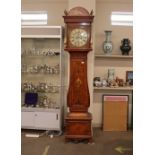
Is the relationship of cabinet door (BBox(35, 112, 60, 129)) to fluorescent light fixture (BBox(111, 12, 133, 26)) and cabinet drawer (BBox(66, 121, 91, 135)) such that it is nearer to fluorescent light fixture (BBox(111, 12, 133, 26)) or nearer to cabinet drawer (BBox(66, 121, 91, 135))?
cabinet drawer (BBox(66, 121, 91, 135))

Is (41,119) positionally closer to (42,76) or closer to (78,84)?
(42,76)

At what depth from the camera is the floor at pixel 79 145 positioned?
4.14m

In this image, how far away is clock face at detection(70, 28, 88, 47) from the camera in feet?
15.1

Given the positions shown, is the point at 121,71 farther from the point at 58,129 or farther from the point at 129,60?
the point at 58,129

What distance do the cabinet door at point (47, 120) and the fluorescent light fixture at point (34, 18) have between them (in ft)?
6.25

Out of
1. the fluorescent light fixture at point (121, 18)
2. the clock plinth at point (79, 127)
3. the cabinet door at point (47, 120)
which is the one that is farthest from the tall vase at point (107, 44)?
the cabinet door at point (47, 120)

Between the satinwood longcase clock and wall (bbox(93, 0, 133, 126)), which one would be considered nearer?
the satinwood longcase clock

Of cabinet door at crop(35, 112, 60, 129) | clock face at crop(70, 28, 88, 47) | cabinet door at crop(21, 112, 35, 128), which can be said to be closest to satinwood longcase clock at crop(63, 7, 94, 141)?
clock face at crop(70, 28, 88, 47)

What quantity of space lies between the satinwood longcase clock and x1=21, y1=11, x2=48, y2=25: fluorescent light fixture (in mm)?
1152

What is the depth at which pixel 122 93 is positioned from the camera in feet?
18.5

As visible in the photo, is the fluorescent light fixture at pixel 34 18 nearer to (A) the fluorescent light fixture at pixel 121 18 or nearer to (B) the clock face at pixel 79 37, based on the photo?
(B) the clock face at pixel 79 37

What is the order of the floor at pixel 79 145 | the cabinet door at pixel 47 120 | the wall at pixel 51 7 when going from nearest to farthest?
the floor at pixel 79 145 → the cabinet door at pixel 47 120 → the wall at pixel 51 7
